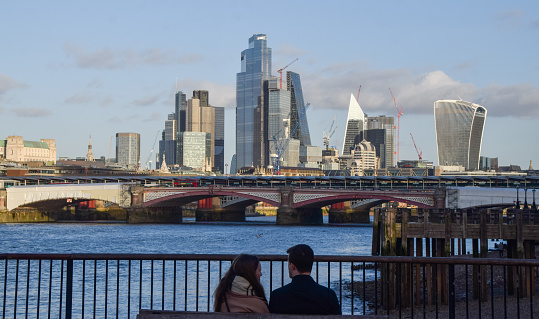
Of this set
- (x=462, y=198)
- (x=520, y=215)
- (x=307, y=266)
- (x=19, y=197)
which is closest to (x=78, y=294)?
(x=520, y=215)

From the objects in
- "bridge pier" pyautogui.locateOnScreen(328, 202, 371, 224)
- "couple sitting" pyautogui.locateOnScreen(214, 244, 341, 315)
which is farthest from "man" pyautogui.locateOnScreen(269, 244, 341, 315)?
"bridge pier" pyautogui.locateOnScreen(328, 202, 371, 224)

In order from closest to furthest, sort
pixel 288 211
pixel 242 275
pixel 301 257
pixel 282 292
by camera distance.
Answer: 1. pixel 301 257
2. pixel 242 275
3. pixel 282 292
4. pixel 288 211

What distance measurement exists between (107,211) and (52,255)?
124126 millimetres

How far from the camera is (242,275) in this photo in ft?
27.6

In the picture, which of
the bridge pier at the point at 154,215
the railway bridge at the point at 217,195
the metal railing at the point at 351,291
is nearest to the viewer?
the metal railing at the point at 351,291

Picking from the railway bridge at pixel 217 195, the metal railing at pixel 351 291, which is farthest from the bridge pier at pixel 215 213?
the metal railing at pixel 351 291

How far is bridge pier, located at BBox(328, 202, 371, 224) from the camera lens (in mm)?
127062

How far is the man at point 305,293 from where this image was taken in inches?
327

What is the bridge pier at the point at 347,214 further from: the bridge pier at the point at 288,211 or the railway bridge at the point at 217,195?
the bridge pier at the point at 288,211

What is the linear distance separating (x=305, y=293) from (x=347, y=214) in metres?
120

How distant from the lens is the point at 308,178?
132 m

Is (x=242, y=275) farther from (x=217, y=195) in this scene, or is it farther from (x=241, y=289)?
(x=217, y=195)

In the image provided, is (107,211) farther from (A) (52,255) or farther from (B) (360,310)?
(A) (52,255)

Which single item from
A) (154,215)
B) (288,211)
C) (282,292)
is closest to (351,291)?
(282,292)
